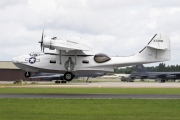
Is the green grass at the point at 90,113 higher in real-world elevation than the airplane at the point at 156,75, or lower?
lower

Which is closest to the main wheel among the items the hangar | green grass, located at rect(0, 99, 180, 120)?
green grass, located at rect(0, 99, 180, 120)

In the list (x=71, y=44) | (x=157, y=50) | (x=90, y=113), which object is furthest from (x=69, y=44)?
(x=90, y=113)

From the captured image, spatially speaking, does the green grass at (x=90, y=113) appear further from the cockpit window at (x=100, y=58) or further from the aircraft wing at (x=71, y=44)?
the cockpit window at (x=100, y=58)

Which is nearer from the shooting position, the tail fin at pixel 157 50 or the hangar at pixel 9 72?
the tail fin at pixel 157 50

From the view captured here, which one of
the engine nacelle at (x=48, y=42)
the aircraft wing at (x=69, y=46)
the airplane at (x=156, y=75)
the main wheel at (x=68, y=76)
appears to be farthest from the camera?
the airplane at (x=156, y=75)

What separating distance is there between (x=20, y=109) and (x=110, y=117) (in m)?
6.33

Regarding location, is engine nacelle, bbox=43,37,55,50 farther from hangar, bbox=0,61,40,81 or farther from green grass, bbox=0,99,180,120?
hangar, bbox=0,61,40,81

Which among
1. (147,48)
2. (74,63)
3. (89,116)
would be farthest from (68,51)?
(89,116)

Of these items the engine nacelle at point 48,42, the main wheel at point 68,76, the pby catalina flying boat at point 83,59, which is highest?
the engine nacelle at point 48,42

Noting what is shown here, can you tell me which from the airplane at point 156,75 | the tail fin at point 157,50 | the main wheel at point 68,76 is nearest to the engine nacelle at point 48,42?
the main wheel at point 68,76

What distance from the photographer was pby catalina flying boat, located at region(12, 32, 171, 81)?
48969 millimetres

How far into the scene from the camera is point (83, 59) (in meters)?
50.9

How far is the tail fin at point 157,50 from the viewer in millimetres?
48812

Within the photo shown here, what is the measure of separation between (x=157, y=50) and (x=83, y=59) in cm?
852
